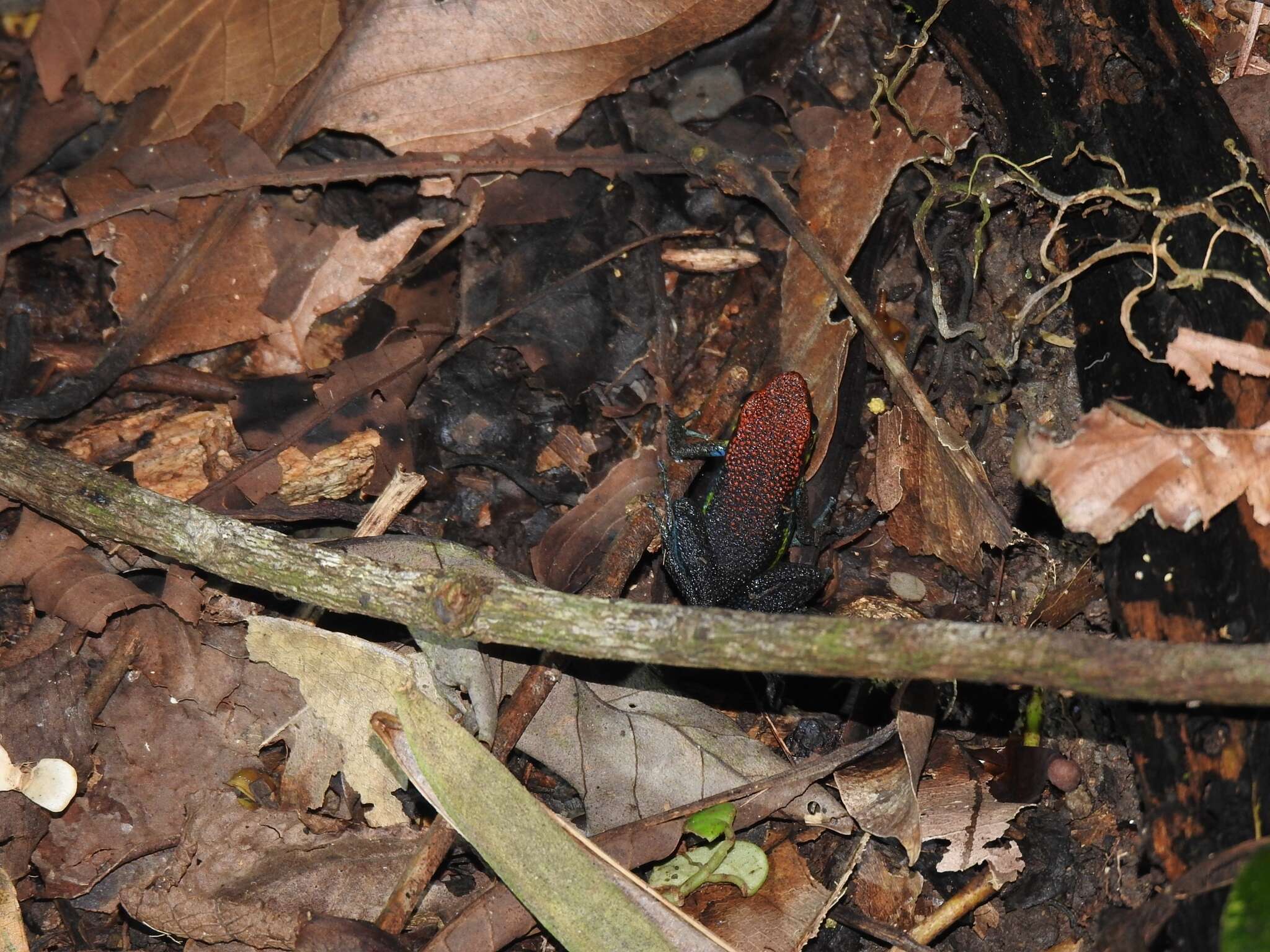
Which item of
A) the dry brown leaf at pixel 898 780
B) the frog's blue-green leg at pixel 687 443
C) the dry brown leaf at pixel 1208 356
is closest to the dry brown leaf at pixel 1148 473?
the dry brown leaf at pixel 1208 356

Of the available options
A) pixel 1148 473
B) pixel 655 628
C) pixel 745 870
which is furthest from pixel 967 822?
pixel 655 628

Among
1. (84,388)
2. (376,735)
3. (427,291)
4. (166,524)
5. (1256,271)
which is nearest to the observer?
(1256,271)

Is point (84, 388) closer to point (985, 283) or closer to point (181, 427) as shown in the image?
point (181, 427)

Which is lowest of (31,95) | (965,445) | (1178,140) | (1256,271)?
(965,445)

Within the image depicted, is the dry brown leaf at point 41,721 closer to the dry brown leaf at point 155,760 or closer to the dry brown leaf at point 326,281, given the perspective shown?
the dry brown leaf at point 155,760

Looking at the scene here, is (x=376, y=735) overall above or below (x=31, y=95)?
below

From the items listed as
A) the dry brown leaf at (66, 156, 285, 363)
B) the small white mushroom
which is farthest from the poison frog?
the small white mushroom

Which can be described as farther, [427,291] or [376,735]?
[427,291]

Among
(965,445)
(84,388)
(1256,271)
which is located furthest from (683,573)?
(84,388)
